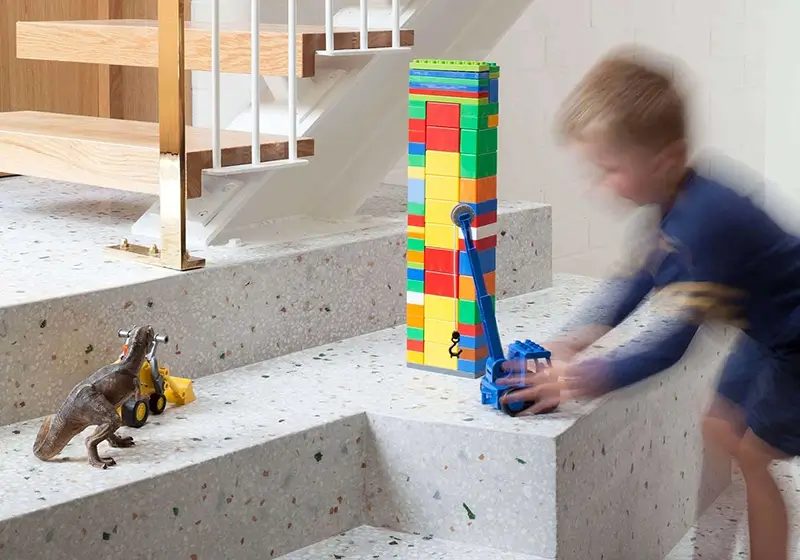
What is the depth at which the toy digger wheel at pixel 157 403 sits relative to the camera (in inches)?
63.8

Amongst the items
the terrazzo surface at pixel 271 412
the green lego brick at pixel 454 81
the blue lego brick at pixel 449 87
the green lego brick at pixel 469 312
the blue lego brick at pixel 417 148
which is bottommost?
the terrazzo surface at pixel 271 412

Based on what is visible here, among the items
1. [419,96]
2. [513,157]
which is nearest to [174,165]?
[419,96]

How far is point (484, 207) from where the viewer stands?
1.77m

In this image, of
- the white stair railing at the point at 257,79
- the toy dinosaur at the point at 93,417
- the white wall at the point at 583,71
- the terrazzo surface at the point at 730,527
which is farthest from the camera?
the white wall at the point at 583,71

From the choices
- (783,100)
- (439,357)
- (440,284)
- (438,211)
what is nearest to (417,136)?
(438,211)

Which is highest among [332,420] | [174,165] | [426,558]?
[174,165]

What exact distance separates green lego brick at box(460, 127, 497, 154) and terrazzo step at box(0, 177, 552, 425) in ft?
1.22

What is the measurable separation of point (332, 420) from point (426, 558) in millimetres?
220

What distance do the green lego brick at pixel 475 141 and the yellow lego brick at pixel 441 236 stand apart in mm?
112

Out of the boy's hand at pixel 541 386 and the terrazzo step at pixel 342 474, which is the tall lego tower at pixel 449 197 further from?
the boy's hand at pixel 541 386

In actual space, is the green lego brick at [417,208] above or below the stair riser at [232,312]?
above

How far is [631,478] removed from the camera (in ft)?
5.88

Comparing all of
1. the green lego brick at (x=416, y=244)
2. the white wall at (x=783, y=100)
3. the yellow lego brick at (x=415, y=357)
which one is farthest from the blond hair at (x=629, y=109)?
the white wall at (x=783, y=100)

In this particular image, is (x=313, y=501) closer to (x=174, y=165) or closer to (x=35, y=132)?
(x=174, y=165)
